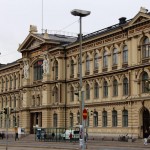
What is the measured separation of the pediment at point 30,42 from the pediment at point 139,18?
29336 millimetres

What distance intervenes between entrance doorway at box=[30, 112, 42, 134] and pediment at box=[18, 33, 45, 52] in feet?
46.9

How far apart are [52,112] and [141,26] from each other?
3152 cm

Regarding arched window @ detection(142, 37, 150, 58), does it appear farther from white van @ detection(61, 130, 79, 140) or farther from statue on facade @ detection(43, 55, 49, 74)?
statue on facade @ detection(43, 55, 49, 74)

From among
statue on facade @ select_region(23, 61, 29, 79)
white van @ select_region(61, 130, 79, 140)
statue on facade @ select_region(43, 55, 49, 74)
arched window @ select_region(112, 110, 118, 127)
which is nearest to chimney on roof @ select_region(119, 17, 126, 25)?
arched window @ select_region(112, 110, 118, 127)

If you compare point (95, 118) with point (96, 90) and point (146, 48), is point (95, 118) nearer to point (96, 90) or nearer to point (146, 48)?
point (96, 90)

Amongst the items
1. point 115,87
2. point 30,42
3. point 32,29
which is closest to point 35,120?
point 30,42

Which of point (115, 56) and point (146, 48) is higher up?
point (146, 48)

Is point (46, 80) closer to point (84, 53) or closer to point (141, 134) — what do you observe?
point (84, 53)

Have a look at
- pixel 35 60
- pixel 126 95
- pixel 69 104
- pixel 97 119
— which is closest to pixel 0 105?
pixel 35 60

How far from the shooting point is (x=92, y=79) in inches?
3297

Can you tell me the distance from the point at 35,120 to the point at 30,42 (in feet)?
55.5

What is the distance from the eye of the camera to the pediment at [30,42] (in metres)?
99.3

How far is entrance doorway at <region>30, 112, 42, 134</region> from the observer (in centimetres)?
9883

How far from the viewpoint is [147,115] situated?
69.8 metres
